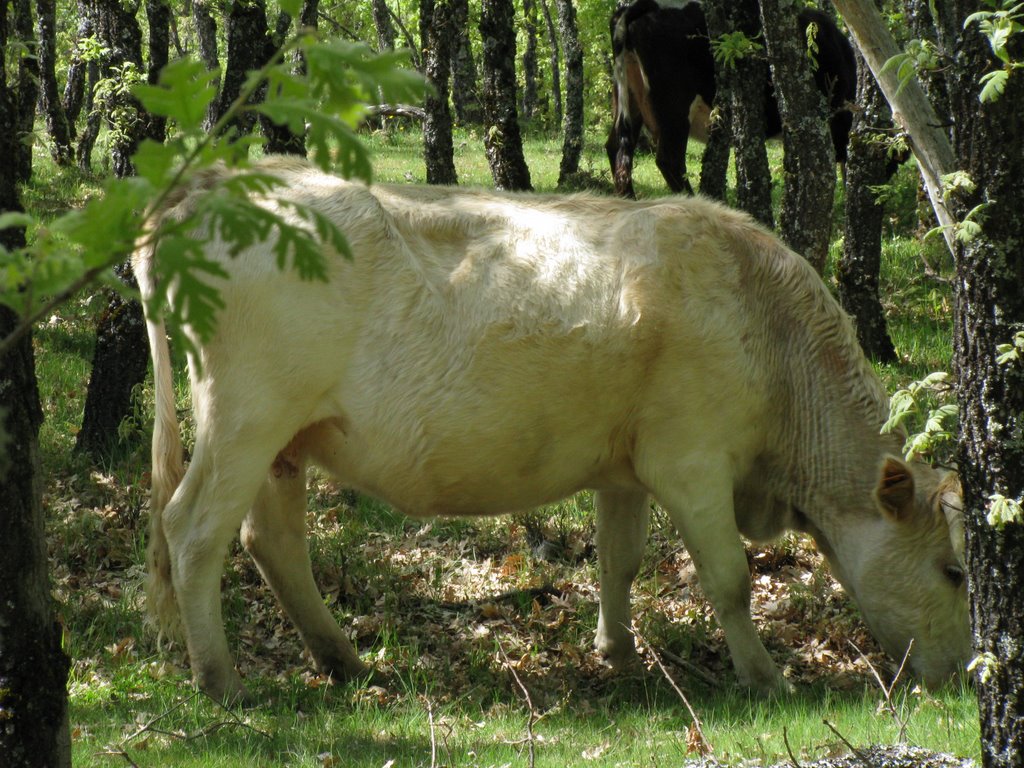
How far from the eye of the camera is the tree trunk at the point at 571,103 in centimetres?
1927

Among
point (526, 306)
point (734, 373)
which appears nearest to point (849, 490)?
point (734, 373)

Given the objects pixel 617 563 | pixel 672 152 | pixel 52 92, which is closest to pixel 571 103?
pixel 672 152

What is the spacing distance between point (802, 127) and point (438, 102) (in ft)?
13.5

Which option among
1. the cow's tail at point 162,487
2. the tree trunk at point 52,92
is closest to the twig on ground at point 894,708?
the cow's tail at point 162,487

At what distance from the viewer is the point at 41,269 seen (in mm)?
1904

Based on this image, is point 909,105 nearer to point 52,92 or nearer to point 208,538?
point 208,538

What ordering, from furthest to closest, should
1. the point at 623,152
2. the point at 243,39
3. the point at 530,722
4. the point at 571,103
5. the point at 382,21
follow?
the point at 382,21, the point at 571,103, the point at 623,152, the point at 243,39, the point at 530,722

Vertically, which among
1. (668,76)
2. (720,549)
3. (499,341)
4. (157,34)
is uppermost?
(668,76)

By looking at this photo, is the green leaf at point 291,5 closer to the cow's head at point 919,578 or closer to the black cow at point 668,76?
the cow's head at point 919,578

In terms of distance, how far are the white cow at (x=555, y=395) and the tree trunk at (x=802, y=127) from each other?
211 centimetres

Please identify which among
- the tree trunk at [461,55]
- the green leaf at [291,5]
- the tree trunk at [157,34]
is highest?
the tree trunk at [461,55]

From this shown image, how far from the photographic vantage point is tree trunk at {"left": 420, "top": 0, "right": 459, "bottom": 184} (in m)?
11.4

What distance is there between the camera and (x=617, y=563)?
693 centimetres

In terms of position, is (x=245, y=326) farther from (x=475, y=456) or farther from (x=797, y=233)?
(x=797, y=233)
